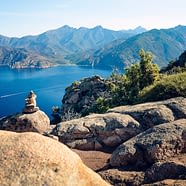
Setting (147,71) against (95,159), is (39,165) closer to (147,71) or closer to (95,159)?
(95,159)

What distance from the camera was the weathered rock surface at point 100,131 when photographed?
65.7ft

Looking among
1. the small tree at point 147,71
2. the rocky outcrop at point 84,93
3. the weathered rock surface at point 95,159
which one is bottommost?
the rocky outcrop at point 84,93

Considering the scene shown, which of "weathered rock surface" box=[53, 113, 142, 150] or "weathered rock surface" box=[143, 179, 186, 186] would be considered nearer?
"weathered rock surface" box=[143, 179, 186, 186]

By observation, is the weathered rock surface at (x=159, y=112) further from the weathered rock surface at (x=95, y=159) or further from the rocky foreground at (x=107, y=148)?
the weathered rock surface at (x=95, y=159)

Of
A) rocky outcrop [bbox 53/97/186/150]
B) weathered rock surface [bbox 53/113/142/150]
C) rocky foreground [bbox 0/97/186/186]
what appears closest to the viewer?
rocky foreground [bbox 0/97/186/186]

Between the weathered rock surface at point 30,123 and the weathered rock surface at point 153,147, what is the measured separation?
25.9 feet

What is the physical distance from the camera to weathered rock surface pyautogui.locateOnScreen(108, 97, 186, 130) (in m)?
19.5

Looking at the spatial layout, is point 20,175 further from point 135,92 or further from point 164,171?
point 135,92

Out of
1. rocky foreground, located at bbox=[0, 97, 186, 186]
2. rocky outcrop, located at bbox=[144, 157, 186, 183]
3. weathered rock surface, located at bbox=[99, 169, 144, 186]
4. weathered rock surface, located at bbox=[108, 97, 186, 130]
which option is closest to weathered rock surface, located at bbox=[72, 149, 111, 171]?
rocky foreground, located at bbox=[0, 97, 186, 186]

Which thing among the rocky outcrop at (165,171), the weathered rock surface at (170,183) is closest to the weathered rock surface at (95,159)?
the rocky outcrop at (165,171)

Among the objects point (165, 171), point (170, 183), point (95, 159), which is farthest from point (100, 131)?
point (170, 183)

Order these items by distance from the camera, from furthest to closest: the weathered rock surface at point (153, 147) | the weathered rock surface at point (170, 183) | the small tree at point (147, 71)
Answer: the small tree at point (147, 71)
the weathered rock surface at point (153, 147)
the weathered rock surface at point (170, 183)

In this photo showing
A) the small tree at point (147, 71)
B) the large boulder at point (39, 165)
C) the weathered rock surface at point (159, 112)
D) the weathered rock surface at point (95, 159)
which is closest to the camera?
the large boulder at point (39, 165)

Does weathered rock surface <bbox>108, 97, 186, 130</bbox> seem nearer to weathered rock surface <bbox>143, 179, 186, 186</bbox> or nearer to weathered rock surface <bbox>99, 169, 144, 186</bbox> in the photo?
weathered rock surface <bbox>99, 169, 144, 186</bbox>
